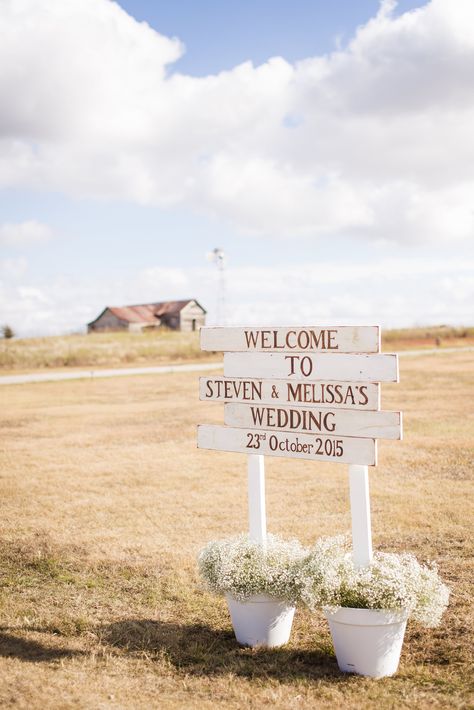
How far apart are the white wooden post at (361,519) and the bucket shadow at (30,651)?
2145 millimetres

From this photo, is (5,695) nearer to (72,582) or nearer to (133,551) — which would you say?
(72,582)

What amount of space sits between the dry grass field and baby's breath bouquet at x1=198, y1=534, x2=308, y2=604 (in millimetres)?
458

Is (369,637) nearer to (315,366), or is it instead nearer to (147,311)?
(315,366)

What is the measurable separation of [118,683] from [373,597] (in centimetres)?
174

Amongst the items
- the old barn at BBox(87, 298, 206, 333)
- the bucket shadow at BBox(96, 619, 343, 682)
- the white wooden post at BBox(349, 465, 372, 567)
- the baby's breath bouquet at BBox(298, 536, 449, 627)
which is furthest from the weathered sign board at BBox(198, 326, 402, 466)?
the old barn at BBox(87, 298, 206, 333)

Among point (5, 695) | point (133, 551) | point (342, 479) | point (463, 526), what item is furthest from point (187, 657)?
point (342, 479)

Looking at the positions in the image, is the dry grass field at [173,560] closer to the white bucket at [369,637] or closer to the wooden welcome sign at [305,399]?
the white bucket at [369,637]

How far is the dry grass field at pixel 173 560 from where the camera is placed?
14.1 ft

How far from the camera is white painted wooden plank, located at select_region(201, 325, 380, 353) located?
4.61 m

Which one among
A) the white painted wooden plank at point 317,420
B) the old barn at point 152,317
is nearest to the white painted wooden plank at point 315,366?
the white painted wooden plank at point 317,420

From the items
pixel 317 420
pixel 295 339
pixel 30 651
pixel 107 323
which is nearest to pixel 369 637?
pixel 317 420

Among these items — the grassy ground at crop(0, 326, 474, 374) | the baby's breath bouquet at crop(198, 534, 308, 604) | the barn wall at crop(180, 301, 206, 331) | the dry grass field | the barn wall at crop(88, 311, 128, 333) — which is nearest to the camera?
the dry grass field

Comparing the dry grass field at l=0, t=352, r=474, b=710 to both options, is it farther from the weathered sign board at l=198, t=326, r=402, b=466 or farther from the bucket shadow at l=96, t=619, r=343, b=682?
the weathered sign board at l=198, t=326, r=402, b=466

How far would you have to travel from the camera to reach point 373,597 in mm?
4320
